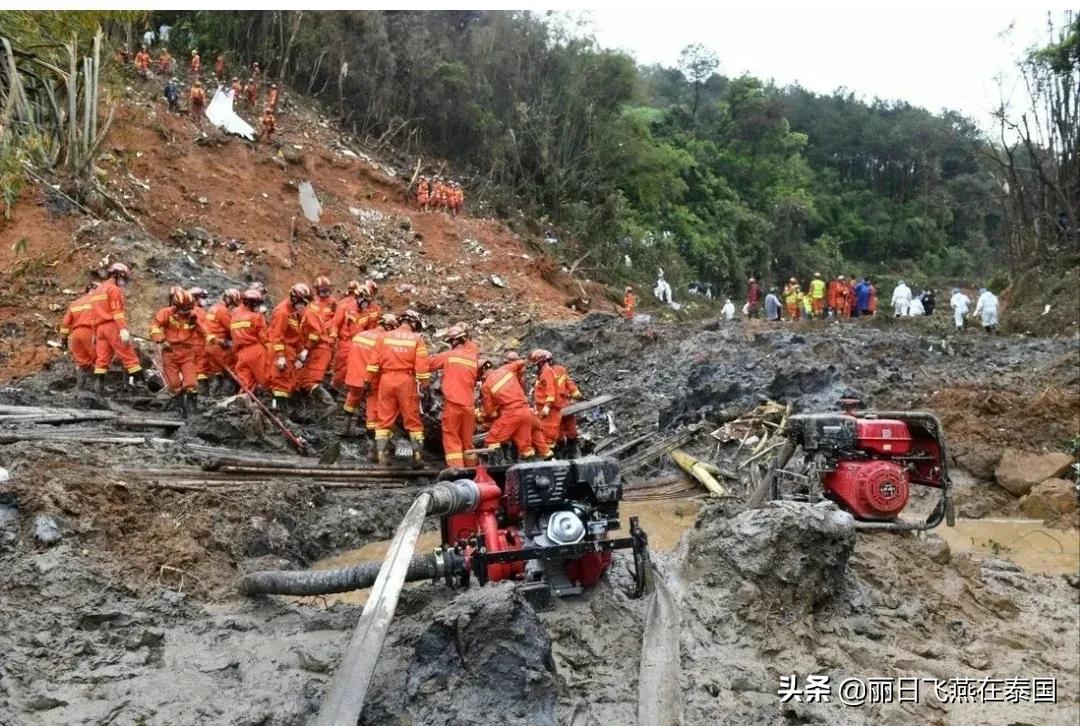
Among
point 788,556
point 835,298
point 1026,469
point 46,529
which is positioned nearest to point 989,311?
point 835,298

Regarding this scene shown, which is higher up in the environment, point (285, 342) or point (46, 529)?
point (285, 342)

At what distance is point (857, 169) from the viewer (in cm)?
5519

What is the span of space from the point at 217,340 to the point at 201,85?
61.1ft

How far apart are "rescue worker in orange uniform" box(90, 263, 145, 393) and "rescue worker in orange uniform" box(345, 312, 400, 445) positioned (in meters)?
2.65

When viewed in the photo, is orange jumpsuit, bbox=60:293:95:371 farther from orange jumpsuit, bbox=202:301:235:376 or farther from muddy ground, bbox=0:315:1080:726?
muddy ground, bbox=0:315:1080:726

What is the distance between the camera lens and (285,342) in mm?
9992

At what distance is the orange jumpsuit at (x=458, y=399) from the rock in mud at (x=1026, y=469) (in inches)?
236

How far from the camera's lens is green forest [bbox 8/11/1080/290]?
25562 millimetres

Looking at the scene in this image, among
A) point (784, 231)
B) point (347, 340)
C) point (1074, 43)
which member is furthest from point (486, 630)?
point (784, 231)

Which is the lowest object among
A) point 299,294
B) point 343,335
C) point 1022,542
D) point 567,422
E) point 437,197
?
point 1022,542

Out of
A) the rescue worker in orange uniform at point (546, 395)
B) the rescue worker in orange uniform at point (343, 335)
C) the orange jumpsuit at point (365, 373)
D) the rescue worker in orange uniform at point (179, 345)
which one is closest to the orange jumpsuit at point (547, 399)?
the rescue worker in orange uniform at point (546, 395)

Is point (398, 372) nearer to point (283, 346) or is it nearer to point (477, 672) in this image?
point (283, 346)

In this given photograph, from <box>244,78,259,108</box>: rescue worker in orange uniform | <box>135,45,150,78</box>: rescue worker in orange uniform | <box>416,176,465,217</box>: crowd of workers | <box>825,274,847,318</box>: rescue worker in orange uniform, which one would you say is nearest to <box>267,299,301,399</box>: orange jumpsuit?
<box>416,176,465,217</box>: crowd of workers

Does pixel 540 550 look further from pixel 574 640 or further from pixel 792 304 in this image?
pixel 792 304
